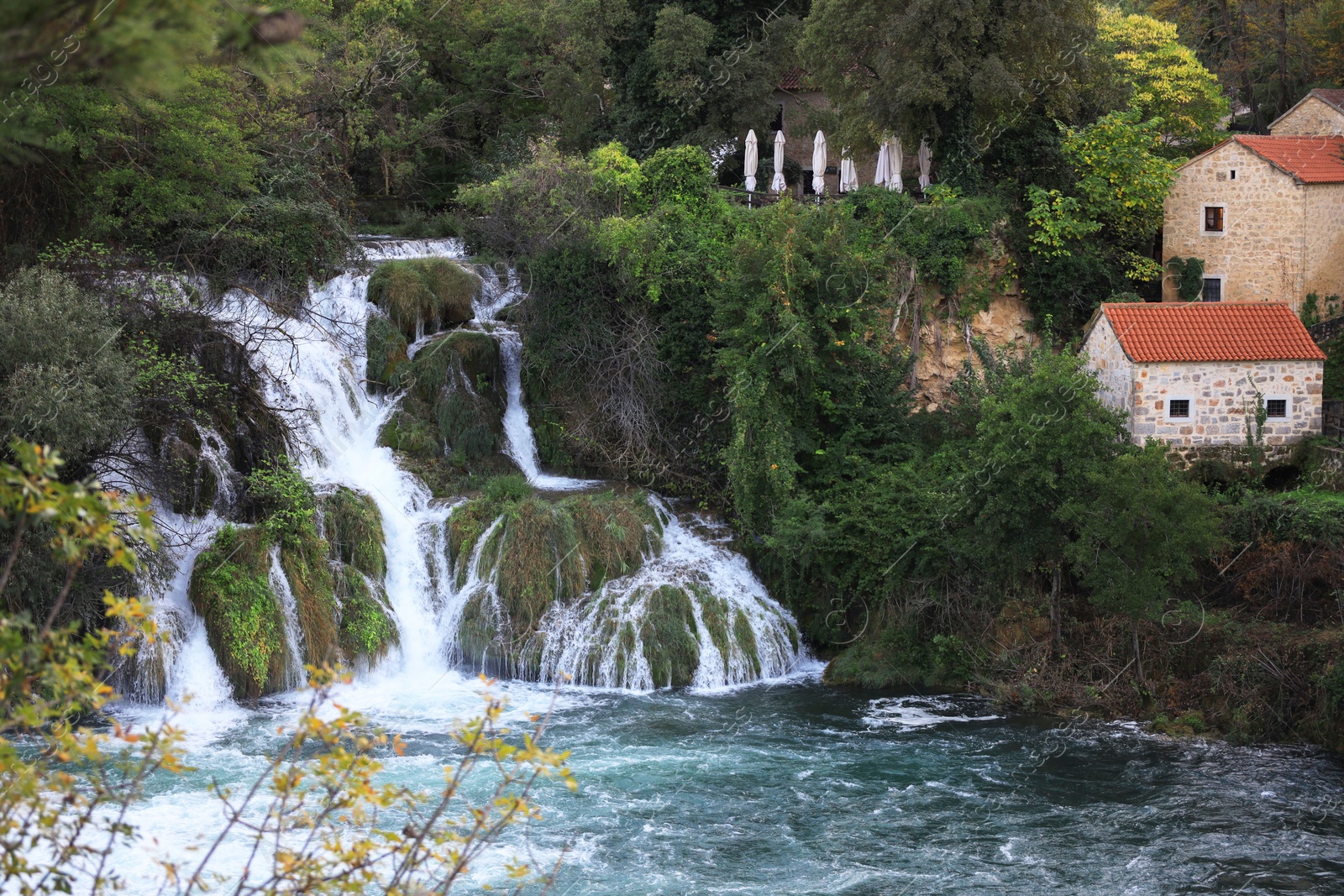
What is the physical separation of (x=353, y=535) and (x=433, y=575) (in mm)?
1353

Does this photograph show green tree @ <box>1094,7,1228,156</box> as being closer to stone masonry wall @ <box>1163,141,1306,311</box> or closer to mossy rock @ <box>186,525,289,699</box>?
stone masonry wall @ <box>1163,141,1306,311</box>

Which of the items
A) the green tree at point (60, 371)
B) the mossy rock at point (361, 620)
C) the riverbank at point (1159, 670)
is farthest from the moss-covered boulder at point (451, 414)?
the riverbank at point (1159, 670)

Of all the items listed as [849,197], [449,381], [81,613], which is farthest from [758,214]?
[81,613]

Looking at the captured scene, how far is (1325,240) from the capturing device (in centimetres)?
2538

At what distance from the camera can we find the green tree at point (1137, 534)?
17.9 meters

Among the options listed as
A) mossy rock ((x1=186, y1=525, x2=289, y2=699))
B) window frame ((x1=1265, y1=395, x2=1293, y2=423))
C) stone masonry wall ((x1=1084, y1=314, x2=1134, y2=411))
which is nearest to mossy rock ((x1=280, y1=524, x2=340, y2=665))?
mossy rock ((x1=186, y1=525, x2=289, y2=699))

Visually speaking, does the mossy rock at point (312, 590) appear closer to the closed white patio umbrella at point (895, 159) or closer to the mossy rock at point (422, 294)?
the mossy rock at point (422, 294)

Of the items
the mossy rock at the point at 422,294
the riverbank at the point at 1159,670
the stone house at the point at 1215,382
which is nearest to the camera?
the riverbank at the point at 1159,670

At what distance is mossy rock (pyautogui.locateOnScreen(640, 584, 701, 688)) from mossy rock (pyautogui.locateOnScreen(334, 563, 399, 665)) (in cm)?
374

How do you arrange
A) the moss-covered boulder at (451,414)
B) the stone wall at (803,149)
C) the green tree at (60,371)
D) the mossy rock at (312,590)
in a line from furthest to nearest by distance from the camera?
1. the stone wall at (803,149)
2. the moss-covered boulder at (451,414)
3. the mossy rock at (312,590)
4. the green tree at (60,371)

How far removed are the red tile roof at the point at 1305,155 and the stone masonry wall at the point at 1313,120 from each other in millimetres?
1815

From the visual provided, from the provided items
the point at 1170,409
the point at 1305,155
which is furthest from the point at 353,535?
the point at 1305,155

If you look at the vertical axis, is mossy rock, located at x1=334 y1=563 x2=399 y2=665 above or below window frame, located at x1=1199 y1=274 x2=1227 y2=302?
below

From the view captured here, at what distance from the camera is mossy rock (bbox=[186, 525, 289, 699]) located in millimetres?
17625
